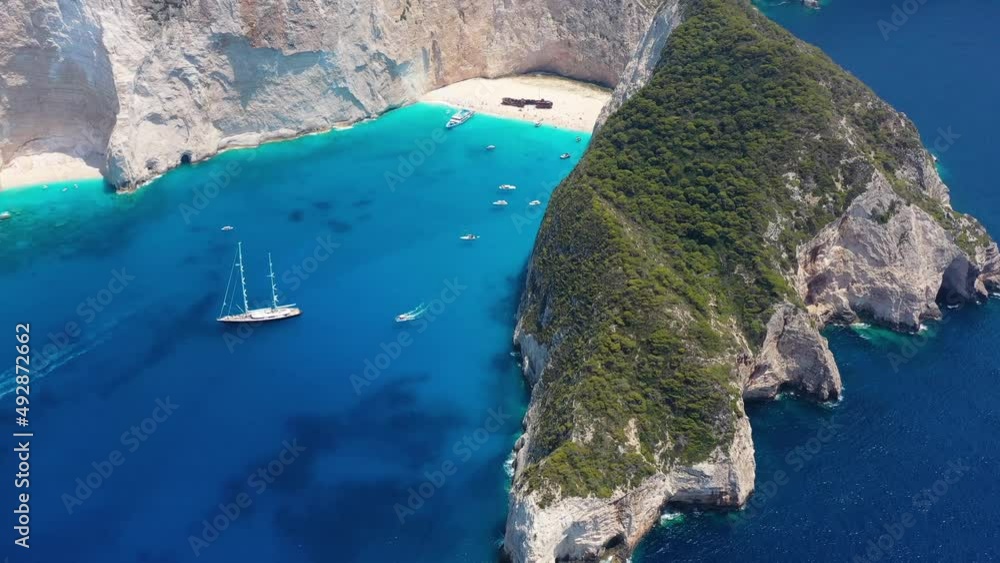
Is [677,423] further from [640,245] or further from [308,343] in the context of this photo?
[308,343]

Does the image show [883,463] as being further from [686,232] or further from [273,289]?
[273,289]

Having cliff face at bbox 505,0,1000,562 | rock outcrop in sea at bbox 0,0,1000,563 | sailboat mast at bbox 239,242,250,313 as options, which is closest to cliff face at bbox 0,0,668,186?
rock outcrop in sea at bbox 0,0,1000,563

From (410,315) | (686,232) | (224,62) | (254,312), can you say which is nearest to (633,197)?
(686,232)

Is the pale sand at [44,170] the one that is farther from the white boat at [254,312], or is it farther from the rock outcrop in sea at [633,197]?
the white boat at [254,312]

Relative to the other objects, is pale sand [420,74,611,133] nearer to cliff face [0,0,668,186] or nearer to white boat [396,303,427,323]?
cliff face [0,0,668,186]

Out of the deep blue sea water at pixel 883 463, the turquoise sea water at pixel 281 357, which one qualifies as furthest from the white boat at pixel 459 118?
the deep blue sea water at pixel 883 463
